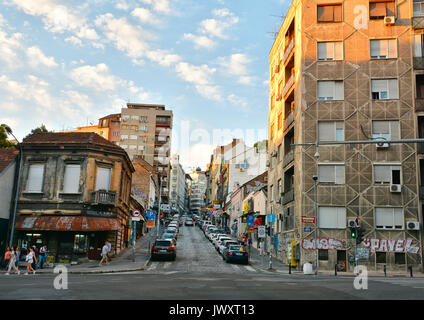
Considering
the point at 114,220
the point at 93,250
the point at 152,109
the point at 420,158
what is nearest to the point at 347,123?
the point at 420,158

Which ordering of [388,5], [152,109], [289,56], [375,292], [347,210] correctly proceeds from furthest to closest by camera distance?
[152,109], [289,56], [388,5], [347,210], [375,292]

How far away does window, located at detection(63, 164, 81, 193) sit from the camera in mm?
29562

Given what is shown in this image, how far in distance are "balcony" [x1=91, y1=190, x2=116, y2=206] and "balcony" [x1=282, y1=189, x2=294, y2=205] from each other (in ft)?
48.9

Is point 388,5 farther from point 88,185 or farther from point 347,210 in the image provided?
point 88,185

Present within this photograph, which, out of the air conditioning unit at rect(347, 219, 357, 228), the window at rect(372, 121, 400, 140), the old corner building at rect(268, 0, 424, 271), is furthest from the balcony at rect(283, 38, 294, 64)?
the air conditioning unit at rect(347, 219, 357, 228)

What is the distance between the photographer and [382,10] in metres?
34.4

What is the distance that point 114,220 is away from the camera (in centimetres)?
3116

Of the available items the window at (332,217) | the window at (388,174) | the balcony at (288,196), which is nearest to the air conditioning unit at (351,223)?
the window at (332,217)

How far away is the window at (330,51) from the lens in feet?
113

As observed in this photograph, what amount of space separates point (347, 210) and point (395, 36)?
15.0 meters

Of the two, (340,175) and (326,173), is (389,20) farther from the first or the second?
(326,173)

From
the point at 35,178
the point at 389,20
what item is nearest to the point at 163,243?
the point at 35,178

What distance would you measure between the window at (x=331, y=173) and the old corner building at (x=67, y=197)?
53.6 feet
